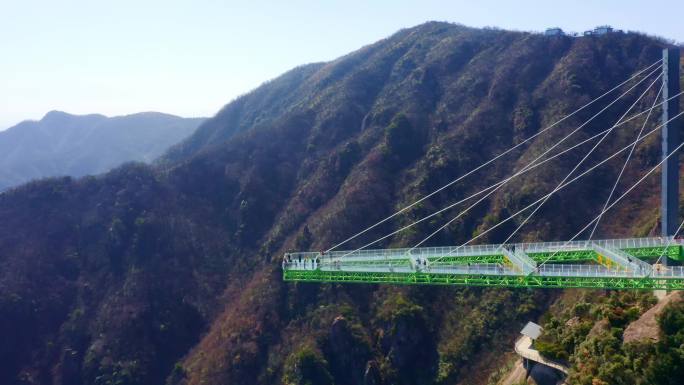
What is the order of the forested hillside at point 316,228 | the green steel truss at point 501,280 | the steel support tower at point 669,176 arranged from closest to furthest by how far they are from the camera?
the green steel truss at point 501,280 < the steel support tower at point 669,176 < the forested hillside at point 316,228

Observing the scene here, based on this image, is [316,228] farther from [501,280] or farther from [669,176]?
[669,176]

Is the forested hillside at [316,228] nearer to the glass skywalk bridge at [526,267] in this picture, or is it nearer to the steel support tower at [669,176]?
the glass skywalk bridge at [526,267]

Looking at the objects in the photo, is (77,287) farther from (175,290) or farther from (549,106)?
(549,106)

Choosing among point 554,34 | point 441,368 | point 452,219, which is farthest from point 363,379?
point 554,34

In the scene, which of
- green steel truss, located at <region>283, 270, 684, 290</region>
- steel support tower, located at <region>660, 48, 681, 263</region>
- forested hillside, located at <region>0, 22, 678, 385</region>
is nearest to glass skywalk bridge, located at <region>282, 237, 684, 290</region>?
green steel truss, located at <region>283, 270, 684, 290</region>

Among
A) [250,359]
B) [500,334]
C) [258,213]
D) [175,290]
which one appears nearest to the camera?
[500,334]

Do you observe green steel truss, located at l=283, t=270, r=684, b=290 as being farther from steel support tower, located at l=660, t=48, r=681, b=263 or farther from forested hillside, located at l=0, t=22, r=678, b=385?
steel support tower, located at l=660, t=48, r=681, b=263

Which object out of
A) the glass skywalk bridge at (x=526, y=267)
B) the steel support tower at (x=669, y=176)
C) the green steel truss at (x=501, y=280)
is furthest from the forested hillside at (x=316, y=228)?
the green steel truss at (x=501, y=280)
